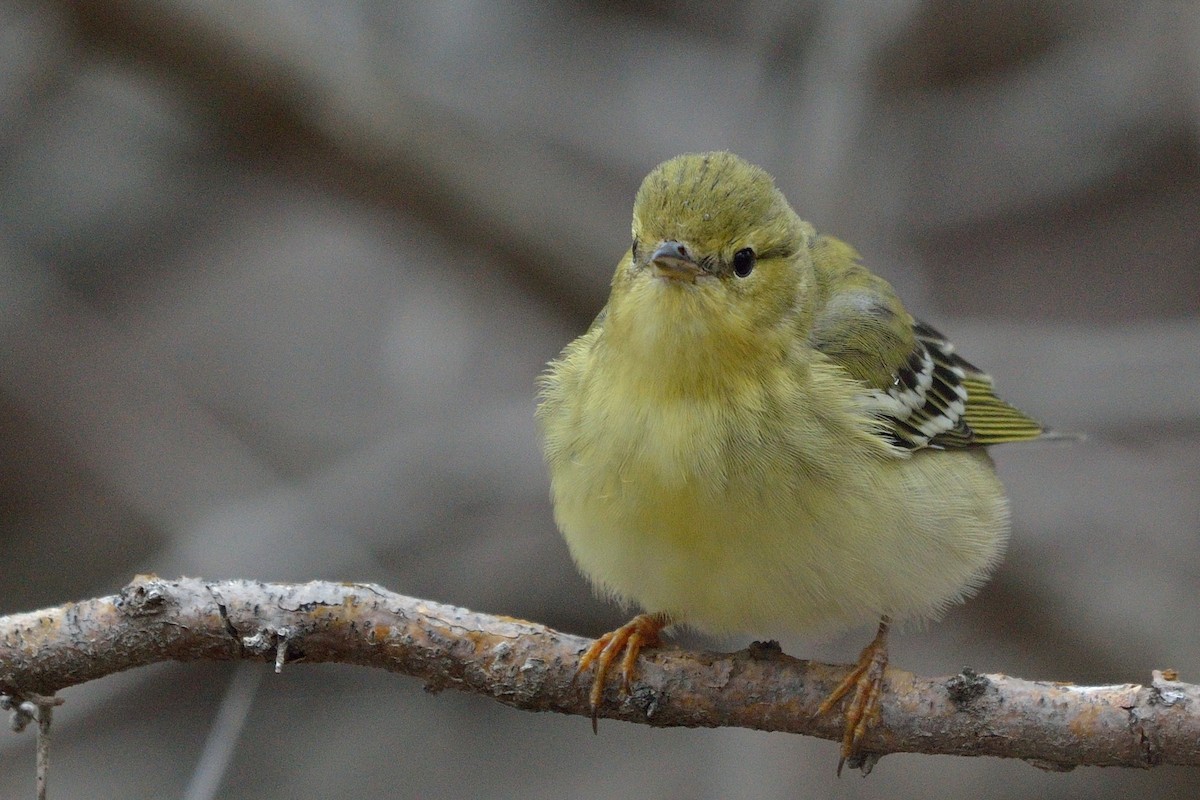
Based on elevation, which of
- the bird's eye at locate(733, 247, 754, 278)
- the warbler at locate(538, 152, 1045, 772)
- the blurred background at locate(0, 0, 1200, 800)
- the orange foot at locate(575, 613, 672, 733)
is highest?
the blurred background at locate(0, 0, 1200, 800)

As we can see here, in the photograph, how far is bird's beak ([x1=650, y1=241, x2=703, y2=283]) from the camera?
364cm

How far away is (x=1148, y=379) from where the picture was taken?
7.08 metres

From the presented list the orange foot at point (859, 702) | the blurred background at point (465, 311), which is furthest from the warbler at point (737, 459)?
the blurred background at point (465, 311)

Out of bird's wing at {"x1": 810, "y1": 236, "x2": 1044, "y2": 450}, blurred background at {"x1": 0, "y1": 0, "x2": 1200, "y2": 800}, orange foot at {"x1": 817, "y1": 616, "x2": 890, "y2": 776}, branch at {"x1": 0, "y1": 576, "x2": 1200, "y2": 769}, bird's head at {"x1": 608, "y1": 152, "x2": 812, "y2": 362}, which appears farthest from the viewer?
blurred background at {"x1": 0, "y1": 0, "x2": 1200, "y2": 800}

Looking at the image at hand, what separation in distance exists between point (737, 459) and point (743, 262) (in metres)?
0.69

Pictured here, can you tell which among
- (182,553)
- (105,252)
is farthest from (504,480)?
(105,252)

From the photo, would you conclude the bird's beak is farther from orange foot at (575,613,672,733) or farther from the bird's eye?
orange foot at (575,613,672,733)

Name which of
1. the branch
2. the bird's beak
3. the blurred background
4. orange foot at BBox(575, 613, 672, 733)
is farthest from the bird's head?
the blurred background

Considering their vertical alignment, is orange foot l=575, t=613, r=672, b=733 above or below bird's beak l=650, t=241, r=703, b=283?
below

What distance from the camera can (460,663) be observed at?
3412 mm

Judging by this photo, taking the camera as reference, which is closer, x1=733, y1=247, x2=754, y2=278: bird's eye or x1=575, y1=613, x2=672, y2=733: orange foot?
x1=575, y1=613, x2=672, y2=733: orange foot

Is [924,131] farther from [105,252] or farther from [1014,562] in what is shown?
[105,252]

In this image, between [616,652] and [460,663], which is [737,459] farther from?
[460,663]

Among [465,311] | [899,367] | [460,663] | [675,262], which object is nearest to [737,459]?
[675,262]
